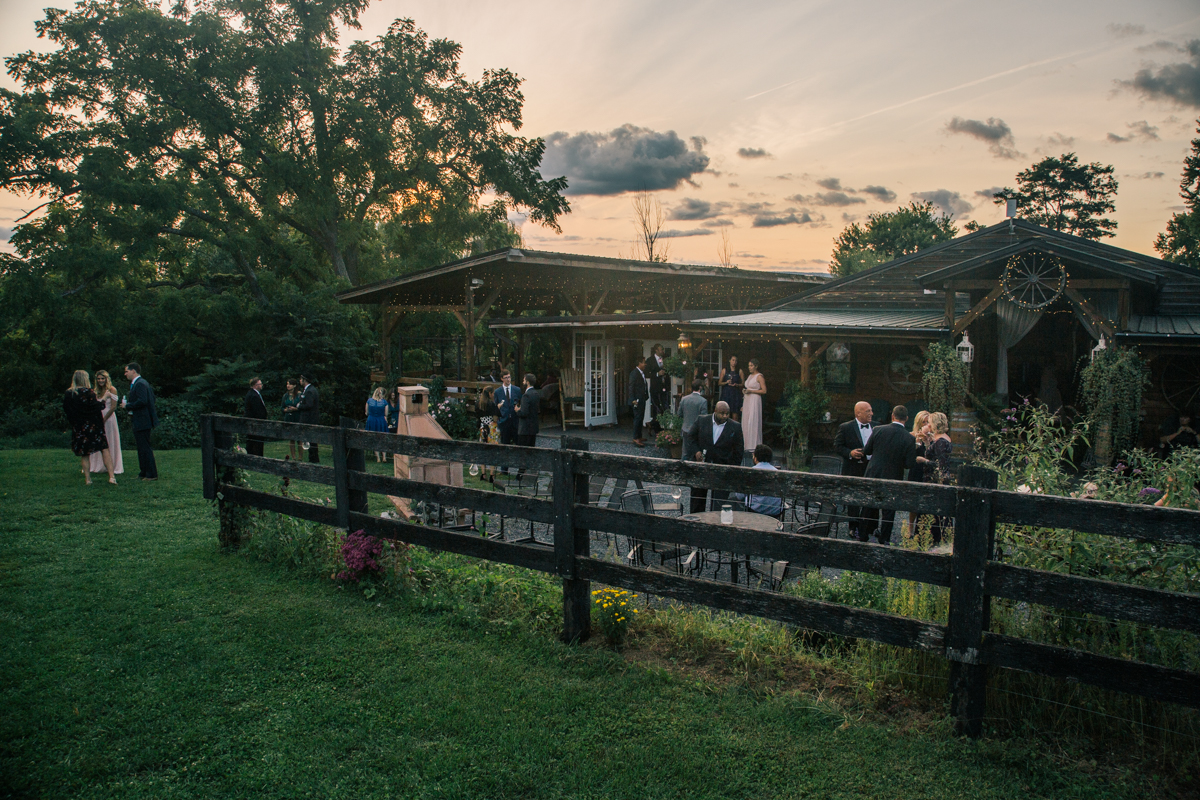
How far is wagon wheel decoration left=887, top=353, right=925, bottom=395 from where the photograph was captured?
15.2 meters

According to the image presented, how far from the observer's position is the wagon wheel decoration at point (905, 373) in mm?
15227

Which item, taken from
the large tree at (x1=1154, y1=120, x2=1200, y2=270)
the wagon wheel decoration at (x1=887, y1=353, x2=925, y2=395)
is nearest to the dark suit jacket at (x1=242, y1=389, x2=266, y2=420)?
the wagon wheel decoration at (x1=887, y1=353, x2=925, y2=395)

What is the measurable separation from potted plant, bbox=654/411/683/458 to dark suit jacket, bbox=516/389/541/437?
2739 mm

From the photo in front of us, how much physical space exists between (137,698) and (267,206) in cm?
2400

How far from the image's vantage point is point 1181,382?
13141 mm

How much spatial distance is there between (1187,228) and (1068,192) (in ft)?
32.4

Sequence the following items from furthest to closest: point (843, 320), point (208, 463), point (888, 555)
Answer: point (843, 320)
point (208, 463)
point (888, 555)

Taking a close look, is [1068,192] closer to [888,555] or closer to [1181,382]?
[1181,382]

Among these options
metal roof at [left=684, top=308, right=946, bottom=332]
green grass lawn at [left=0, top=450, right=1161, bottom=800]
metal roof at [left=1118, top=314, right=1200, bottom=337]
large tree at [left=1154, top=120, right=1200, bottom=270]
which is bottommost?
green grass lawn at [left=0, top=450, right=1161, bottom=800]

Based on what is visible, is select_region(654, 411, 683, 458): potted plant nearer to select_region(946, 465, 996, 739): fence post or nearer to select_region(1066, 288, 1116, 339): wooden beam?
select_region(1066, 288, 1116, 339): wooden beam

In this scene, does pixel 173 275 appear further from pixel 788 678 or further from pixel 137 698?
pixel 788 678

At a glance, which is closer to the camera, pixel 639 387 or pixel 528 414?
pixel 528 414

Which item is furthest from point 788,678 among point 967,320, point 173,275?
point 173,275

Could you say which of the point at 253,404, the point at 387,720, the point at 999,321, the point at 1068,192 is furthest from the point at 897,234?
the point at 387,720
